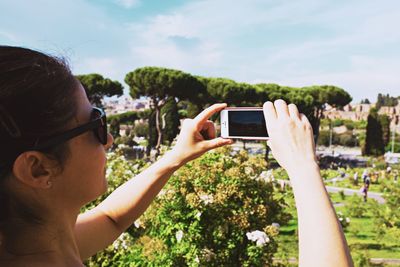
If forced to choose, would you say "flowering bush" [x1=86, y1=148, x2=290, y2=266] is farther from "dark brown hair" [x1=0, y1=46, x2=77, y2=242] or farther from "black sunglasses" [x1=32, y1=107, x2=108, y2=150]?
"dark brown hair" [x1=0, y1=46, x2=77, y2=242]

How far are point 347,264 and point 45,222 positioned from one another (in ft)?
2.01

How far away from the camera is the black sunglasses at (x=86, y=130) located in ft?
2.90

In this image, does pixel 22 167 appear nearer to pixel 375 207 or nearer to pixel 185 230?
pixel 185 230

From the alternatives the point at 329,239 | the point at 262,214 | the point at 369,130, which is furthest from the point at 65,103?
the point at 369,130

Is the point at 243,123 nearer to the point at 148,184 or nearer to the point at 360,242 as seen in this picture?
the point at 148,184

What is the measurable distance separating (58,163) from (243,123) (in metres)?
0.75

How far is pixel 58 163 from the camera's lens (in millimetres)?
934

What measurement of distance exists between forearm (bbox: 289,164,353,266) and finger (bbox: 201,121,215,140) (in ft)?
1.97

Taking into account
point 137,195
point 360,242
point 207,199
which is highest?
point 137,195

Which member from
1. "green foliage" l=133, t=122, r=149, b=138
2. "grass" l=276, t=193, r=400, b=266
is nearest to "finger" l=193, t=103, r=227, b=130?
"grass" l=276, t=193, r=400, b=266

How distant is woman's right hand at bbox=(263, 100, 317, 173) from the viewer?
95cm

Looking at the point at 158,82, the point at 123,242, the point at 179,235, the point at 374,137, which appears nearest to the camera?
the point at 179,235

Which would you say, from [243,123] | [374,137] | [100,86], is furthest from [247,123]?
[374,137]

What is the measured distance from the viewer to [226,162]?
430 cm
